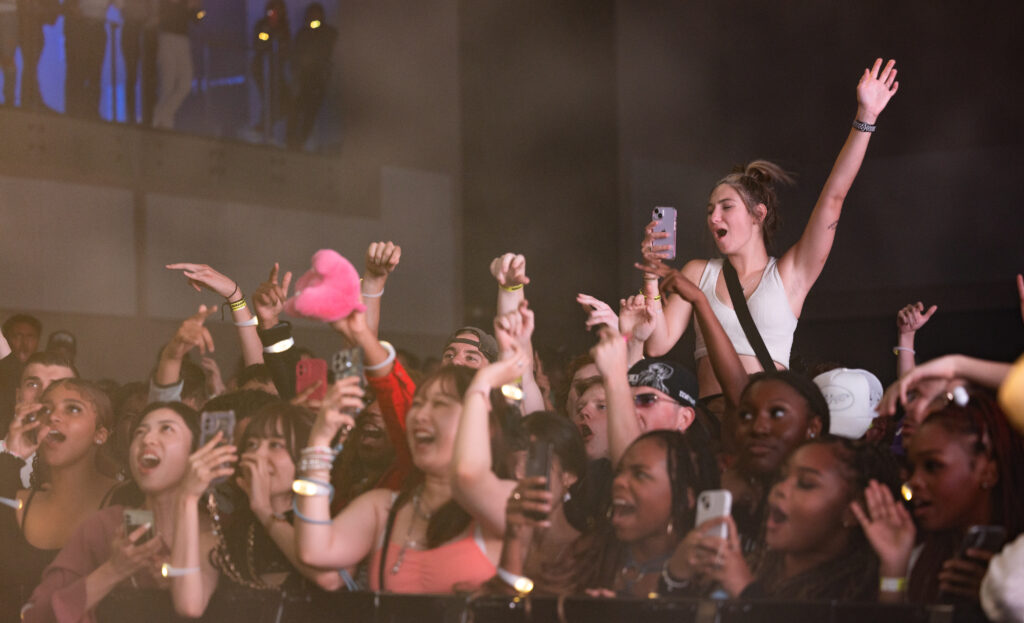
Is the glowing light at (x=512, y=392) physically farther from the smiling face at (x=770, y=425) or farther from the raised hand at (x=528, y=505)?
the smiling face at (x=770, y=425)

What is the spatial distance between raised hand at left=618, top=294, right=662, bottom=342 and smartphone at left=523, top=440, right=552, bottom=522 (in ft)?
2.52

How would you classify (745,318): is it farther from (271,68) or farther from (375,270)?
(271,68)

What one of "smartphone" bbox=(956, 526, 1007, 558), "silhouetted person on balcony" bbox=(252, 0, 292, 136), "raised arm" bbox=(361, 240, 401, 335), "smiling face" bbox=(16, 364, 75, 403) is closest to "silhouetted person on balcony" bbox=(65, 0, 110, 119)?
"silhouetted person on balcony" bbox=(252, 0, 292, 136)

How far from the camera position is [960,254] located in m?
5.16

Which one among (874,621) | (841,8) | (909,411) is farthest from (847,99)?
(874,621)

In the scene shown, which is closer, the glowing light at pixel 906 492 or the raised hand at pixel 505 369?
the glowing light at pixel 906 492

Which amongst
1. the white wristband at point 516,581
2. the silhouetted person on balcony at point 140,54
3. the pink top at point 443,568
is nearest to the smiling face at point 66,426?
the pink top at point 443,568

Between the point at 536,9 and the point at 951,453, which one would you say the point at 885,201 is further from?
the point at 951,453

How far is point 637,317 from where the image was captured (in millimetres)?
2795

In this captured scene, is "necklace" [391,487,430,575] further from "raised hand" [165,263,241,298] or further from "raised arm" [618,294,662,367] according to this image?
"raised hand" [165,263,241,298]

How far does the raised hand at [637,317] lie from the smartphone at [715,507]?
913mm

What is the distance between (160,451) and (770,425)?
118cm

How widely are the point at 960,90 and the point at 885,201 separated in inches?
30.0

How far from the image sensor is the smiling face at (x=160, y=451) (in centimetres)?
231
